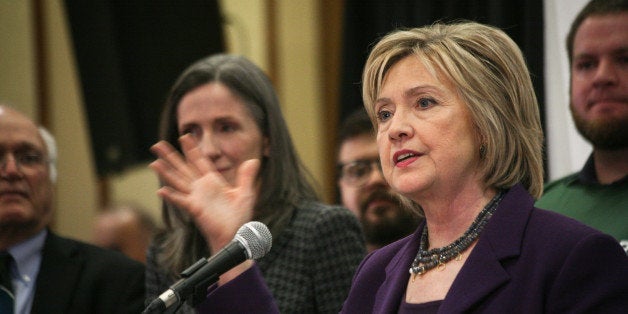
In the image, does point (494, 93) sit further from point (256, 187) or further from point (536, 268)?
point (256, 187)

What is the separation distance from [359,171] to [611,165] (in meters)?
1.14

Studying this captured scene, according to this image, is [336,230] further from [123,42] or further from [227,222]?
[123,42]

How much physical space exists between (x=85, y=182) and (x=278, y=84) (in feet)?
5.16

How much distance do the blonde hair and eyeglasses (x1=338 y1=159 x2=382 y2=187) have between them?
1593 mm

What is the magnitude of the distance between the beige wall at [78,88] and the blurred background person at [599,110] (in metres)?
2.69

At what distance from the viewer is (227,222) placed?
2.06 meters

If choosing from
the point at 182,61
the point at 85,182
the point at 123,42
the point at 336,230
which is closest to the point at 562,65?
the point at 336,230

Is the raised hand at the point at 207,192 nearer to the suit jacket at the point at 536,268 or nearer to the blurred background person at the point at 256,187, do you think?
the blurred background person at the point at 256,187

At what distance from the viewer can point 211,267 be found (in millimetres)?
1777

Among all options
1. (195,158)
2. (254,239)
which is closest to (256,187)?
(195,158)

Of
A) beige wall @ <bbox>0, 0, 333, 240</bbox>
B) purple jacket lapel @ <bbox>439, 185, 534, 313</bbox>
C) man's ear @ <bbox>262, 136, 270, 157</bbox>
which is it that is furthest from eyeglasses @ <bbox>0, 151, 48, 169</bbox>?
beige wall @ <bbox>0, 0, 333, 240</bbox>

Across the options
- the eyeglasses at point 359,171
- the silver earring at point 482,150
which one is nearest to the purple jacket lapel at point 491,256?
the silver earring at point 482,150

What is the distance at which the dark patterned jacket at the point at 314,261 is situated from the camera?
96.7 inches

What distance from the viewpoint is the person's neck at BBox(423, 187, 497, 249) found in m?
1.96
